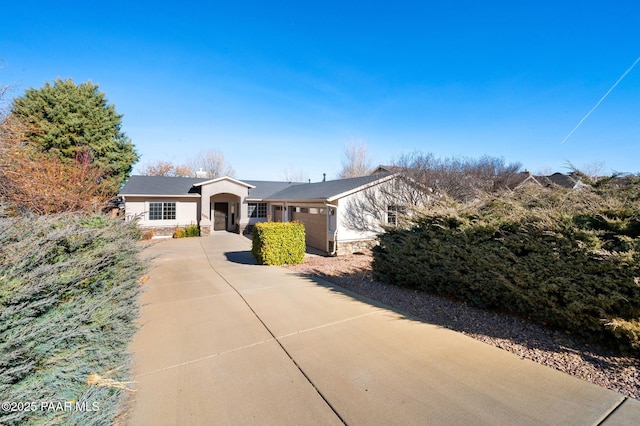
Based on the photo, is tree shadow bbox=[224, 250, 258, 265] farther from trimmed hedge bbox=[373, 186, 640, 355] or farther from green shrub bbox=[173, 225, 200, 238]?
green shrub bbox=[173, 225, 200, 238]

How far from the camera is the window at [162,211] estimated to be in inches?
755

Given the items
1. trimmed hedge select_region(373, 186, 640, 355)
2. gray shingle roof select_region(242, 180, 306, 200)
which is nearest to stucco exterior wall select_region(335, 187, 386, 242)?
trimmed hedge select_region(373, 186, 640, 355)

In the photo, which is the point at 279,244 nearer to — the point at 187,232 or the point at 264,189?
the point at 187,232

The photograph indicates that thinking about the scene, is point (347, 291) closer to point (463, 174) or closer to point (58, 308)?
point (58, 308)

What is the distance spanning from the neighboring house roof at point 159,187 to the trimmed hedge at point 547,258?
18461mm

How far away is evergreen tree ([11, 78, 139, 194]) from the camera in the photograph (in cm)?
1709

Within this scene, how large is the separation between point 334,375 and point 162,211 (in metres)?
20.1

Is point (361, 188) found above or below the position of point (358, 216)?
above

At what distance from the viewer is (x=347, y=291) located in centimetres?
705

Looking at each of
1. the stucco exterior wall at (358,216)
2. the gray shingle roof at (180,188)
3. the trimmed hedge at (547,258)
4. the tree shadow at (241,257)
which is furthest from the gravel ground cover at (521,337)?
the gray shingle roof at (180,188)

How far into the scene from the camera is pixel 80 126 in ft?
60.5

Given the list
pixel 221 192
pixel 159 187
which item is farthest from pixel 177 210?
pixel 221 192

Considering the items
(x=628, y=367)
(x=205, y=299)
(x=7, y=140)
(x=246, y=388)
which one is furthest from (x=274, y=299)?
(x=7, y=140)

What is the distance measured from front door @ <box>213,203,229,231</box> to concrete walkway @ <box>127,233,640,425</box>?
1735 cm
